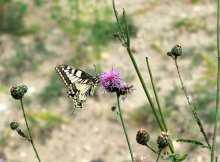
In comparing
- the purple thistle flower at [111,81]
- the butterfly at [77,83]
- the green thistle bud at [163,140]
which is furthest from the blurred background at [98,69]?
the green thistle bud at [163,140]

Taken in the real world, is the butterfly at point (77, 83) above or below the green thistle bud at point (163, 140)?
above

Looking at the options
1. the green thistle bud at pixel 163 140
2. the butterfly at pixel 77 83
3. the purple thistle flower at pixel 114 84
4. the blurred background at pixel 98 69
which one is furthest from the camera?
the blurred background at pixel 98 69

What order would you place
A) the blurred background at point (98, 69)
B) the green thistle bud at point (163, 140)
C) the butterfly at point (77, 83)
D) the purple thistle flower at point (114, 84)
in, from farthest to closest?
the blurred background at point (98, 69) < the butterfly at point (77, 83) < the purple thistle flower at point (114, 84) < the green thistle bud at point (163, 140)

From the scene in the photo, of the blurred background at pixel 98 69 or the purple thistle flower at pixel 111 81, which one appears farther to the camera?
the blurred background at pixel 98 69

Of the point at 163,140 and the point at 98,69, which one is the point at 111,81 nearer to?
the point at 163,140

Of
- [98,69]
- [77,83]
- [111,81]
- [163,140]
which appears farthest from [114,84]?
[98,69]

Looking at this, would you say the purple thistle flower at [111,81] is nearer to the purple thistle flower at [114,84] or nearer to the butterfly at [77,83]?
the purple thistle flower at [114,84]

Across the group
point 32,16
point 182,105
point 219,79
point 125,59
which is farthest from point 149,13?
point 219,79

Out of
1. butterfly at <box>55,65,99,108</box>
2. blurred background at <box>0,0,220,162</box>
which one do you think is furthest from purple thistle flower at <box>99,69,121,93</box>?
blurred background at <box>0,0,220,162</box>

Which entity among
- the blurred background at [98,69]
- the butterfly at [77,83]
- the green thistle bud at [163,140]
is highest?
the blurred background at [98,69]
